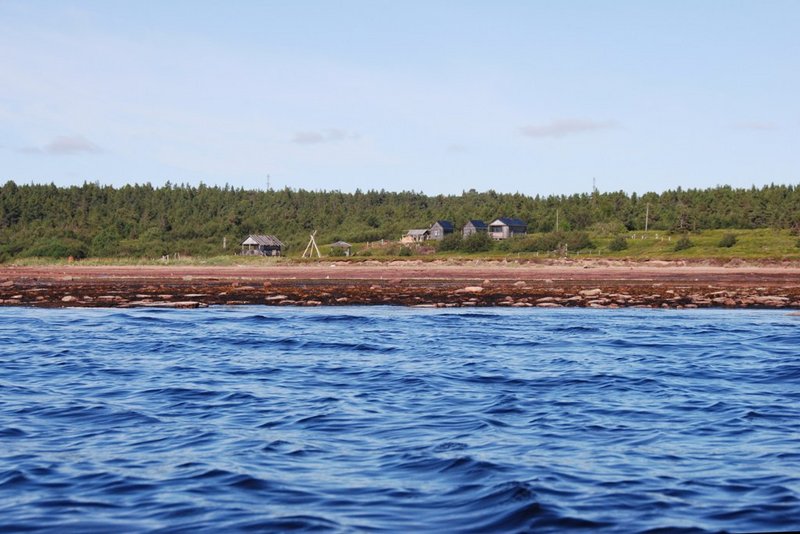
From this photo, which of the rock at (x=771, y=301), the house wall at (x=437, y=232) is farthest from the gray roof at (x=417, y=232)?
the rock at (x=771, y=301)

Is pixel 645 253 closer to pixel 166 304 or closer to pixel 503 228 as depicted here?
pixel 503 228

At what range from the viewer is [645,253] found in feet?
271

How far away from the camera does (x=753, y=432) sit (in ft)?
38.2

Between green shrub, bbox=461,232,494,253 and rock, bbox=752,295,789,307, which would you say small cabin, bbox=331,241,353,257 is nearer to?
green shrub, bbox=461,232,494,253

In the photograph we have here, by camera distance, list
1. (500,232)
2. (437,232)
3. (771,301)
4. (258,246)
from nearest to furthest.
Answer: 1. (771,301)
2. (258,246)
3. (500,232)
4. (437,232)

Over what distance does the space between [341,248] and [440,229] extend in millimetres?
17958

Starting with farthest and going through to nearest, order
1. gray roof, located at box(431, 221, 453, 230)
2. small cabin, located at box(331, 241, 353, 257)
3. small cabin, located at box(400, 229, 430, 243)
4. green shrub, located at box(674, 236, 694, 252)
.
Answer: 1. gray roof, located at box(431, 221, 453, 230)
2. small cabin, located at box(400, 229, 430, 243)
3. small cabin, located at box(331, 241, 353, 257)
4. green shrub, located at box(674, 236, 694, 252)

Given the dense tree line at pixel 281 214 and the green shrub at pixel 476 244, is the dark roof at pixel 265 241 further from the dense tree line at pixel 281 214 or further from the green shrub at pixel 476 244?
the green shrub at pixel 476 244

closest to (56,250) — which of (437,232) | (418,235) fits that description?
(418,235)

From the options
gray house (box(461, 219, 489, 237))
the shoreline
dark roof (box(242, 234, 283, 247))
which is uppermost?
gray house (box(461, 219, 489, 237))

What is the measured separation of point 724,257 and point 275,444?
215 ft

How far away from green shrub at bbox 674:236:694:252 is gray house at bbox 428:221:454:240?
3509 cm

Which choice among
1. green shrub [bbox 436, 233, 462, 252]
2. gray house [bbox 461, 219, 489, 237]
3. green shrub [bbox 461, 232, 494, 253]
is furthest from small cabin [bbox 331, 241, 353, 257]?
gray house [bbox 461, 219, 489, 237]

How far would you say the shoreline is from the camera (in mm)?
35906
